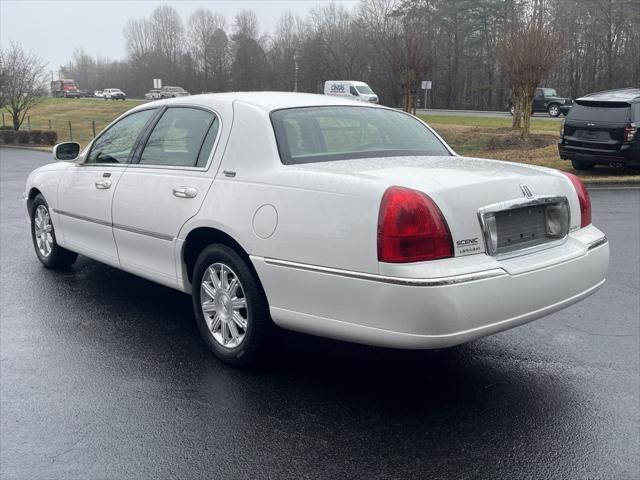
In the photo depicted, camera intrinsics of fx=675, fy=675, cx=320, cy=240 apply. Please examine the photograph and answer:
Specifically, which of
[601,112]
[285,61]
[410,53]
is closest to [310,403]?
[601,112]

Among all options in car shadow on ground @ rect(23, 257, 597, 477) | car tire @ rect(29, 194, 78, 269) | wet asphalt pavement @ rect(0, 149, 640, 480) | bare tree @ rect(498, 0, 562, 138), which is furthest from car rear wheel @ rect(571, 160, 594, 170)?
car tire @ rect(29, 194, 78, 269)

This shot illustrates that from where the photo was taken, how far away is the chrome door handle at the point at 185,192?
4.46 m

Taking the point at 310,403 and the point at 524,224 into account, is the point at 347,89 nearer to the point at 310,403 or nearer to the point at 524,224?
the point at 524,224

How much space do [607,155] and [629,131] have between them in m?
0.65

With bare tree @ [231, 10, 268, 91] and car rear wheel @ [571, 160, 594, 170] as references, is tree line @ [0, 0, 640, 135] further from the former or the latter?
car rear wheel @ [571, 160, 594, 170]

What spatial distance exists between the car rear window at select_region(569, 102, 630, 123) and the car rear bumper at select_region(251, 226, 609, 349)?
1178 cm

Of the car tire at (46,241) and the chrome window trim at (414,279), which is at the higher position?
the chrome window trim at (414,279)

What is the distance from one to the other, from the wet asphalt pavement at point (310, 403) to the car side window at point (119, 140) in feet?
4.16

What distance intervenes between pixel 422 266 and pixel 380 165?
87 centimetres

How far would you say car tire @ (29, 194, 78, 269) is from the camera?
6.71 meters

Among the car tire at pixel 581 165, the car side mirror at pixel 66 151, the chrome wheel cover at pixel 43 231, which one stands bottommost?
the car tire at pixel 581 165

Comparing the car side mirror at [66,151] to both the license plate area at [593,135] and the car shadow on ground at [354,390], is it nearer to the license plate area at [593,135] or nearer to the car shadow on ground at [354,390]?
the car shadow on ground at [354,390]

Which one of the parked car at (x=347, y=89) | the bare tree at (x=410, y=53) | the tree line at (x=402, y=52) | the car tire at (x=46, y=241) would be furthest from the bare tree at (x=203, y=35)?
the car tire at (x=46, y=241)

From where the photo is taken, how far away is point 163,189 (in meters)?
4.74
